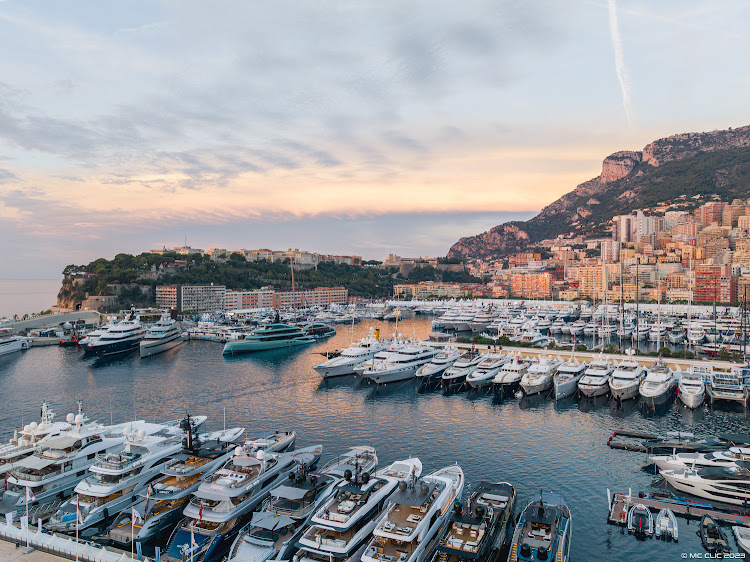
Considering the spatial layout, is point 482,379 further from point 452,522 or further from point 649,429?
point 452,522

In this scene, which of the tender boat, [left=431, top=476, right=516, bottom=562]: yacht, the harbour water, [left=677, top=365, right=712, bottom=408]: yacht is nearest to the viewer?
[left=431, top=476, right=516, bottom=562]: yacht

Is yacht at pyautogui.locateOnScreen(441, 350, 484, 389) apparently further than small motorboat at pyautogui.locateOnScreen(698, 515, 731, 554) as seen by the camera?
Yes

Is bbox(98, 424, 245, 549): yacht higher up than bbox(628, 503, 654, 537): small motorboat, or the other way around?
bbox(98, 424, 245, 549): yacht

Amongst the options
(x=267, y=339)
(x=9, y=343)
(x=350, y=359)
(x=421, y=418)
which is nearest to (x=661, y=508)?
(x=421, y=418)

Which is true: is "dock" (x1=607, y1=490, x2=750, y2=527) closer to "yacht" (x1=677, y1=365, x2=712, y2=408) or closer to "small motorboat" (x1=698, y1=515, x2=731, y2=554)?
"small motorboat" (x1=698, y1=515, x2=731, y2=554)

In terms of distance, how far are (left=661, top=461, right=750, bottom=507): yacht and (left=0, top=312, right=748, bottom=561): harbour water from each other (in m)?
1.75

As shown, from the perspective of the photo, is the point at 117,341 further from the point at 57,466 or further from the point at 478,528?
the point at 478,528

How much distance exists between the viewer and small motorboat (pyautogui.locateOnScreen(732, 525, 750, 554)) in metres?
16.6

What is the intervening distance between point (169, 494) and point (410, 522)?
32.4ft

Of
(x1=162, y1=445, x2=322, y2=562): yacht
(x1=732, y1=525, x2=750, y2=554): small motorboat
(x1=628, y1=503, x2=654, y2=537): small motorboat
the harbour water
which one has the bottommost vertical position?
the harbour water

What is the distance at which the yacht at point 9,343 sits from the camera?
65.3 meters

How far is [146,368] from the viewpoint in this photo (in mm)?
55344

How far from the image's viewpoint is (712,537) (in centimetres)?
1777

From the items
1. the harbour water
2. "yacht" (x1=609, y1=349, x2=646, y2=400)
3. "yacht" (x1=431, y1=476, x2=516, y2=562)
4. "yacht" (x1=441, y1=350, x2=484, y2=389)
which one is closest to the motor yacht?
the harbour water
